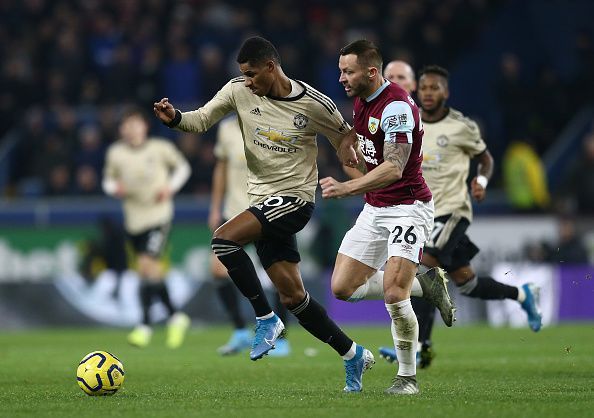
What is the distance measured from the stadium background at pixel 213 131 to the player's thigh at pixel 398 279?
355 inches

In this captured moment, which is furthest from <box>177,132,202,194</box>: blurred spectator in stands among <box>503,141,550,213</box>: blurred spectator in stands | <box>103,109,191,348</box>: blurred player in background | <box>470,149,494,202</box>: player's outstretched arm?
→ <box>470,149,494,202</box>: player's outstretched arm

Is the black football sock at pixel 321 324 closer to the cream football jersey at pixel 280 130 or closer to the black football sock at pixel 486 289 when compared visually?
the cream football jersey at pixel 280 130

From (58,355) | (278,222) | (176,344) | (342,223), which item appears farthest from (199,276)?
(278,222)

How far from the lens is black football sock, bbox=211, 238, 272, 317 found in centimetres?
793

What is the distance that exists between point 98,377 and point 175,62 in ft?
44.2

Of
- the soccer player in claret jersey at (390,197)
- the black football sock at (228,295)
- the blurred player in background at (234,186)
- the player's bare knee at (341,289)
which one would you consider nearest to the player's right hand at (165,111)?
the soccer player in claret jersey at (390,197)

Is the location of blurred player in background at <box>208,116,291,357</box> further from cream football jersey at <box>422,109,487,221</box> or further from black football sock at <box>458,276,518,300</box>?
cream football jersey at <box>422,109,487,221</box>

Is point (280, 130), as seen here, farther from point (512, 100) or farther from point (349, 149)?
point (512, 100)

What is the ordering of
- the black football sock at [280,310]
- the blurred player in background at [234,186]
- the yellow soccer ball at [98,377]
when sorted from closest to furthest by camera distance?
the yellow soccer ball at [98,377]
the blurred player in background at [234,186]
the black football sock at [280,310]

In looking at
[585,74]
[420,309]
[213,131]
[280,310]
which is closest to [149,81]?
[213,131]

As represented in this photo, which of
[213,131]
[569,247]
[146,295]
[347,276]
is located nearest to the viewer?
[347,276]

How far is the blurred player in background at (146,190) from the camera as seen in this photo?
46.5 feet

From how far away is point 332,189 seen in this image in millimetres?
7090

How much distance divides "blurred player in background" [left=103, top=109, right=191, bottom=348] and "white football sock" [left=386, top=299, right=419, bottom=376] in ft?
21.3
